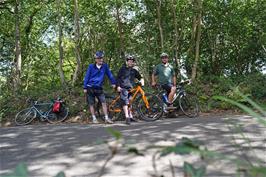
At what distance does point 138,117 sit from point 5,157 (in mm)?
5167

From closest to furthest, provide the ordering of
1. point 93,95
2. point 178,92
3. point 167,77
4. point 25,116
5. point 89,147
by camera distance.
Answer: point 89,147 < point 93,95 < point 167,77 < point 178,92 < point 25,116

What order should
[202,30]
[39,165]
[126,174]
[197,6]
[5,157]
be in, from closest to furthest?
[126,174]
[39,165]
[5,157]
[197,6]
[202,30]

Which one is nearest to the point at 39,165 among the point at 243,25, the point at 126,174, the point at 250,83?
the point at 126,174

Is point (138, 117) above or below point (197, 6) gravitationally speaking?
below

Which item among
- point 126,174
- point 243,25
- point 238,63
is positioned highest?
point 243,25

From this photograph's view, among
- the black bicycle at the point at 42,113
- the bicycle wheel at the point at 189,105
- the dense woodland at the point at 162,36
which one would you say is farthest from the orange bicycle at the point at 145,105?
the dense woodland at the point at 162,36

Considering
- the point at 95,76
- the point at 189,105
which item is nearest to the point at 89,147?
the point at 95,76

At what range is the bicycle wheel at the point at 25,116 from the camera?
1202 centimetres

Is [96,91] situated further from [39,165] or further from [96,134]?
[39,165]

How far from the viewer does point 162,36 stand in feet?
55.9

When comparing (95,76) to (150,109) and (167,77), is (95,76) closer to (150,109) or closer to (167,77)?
(150,109)

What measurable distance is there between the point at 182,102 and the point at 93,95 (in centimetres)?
261

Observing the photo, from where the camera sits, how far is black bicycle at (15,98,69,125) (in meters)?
12.1

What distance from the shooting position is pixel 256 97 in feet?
43.9
